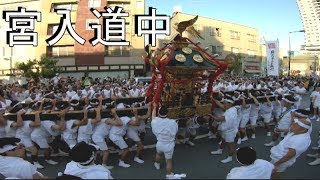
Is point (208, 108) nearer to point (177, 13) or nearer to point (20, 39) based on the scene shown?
point (20, 39)

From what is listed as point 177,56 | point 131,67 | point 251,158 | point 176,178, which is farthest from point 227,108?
point 131,67

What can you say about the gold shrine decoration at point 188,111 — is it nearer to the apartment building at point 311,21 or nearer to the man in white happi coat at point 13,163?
the man in white happi coat at point 13,163

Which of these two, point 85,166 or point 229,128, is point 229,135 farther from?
point 85,166

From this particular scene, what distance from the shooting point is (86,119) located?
802cm

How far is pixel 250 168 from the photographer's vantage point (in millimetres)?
4266

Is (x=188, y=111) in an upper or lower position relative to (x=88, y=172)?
upper

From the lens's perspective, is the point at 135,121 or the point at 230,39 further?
the point at 230,39

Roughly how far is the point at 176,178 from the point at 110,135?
3321 millimetres

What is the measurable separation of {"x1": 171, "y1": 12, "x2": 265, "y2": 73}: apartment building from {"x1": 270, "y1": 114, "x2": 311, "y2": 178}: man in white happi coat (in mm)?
38923

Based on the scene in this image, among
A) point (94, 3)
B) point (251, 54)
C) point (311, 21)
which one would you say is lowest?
Result: point (251, 54)

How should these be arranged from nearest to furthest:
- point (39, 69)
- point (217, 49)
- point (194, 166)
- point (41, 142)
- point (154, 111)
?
1. point (194, 166)
2. point (41, 142)
3. point (154, 111)
4. point (39, 69)
5. point (217, 49)

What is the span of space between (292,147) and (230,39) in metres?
49.4

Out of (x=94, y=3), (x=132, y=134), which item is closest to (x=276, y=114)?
(x=132, y=134)

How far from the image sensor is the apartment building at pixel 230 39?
48594 mm
